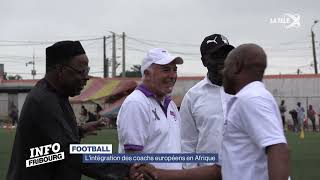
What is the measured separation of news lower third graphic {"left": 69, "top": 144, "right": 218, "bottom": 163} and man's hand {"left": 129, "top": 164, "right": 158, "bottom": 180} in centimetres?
12

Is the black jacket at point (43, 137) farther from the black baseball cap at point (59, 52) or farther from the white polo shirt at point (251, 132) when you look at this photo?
the white polo shirt at point (251, 132)

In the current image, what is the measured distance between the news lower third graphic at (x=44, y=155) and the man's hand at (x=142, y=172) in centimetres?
50

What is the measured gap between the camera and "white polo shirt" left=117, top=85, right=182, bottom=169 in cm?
473

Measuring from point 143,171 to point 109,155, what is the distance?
26cm

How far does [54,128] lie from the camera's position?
153 inches

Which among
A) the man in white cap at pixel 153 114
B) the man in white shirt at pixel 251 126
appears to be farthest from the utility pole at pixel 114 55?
the man in white shirt at pixel 251 126

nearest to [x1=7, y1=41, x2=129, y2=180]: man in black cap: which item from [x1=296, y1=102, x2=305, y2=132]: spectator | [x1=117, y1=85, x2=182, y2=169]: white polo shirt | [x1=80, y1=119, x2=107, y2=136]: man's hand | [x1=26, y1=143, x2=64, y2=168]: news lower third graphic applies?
[x1=26, y1=143, x2=64, y2=168]: news lower third graphic

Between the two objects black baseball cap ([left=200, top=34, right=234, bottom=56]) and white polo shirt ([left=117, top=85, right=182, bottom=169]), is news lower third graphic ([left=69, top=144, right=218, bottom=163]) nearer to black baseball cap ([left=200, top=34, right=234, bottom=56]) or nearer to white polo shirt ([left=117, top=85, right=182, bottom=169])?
white polo shirt ([left=117, top=85, right=182, bottom=169])

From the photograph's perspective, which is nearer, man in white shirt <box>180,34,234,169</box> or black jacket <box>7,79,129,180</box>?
black jacket <box>7,79,129,180</box>

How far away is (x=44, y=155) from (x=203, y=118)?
6.56 feet

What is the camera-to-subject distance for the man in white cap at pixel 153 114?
475cm

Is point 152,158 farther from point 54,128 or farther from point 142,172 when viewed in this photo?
point 54,128

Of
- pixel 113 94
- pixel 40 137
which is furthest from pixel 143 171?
pixel 113 94

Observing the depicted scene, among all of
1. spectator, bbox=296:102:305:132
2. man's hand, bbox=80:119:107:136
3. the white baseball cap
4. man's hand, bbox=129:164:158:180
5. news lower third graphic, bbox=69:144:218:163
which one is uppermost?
the white baseball cap
